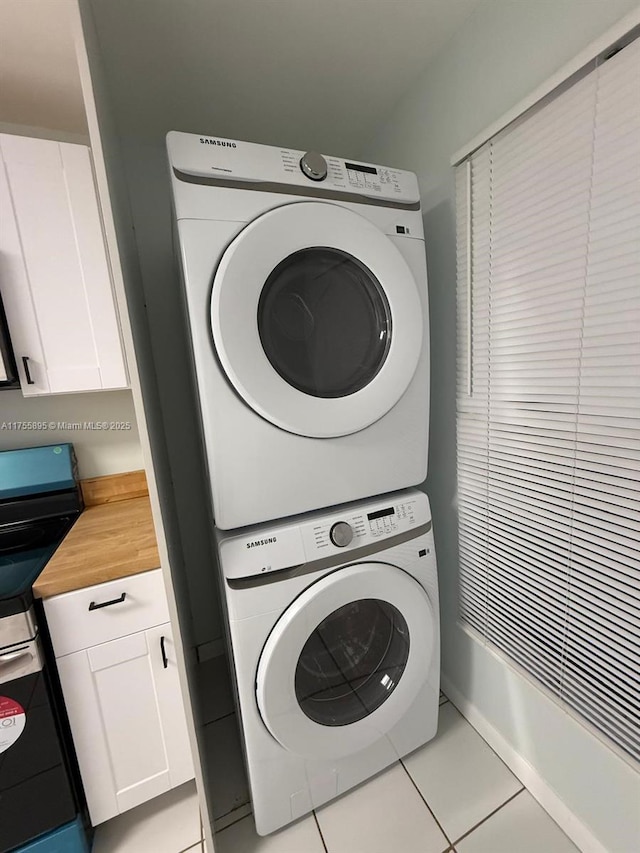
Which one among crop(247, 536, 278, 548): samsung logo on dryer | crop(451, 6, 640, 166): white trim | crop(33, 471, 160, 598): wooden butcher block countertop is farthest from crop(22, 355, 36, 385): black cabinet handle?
crop(451, 6, 640, 166): white trim

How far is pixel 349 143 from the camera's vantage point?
165cm

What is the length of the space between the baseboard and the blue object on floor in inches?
51.0

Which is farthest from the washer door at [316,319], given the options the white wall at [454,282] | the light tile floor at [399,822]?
the light tile floor at [399,822]

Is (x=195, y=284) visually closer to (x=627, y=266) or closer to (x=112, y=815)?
(x=627, y=266)

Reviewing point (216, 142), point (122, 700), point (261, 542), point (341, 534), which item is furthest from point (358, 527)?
point (216, 142)

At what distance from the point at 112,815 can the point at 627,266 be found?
6.47ft

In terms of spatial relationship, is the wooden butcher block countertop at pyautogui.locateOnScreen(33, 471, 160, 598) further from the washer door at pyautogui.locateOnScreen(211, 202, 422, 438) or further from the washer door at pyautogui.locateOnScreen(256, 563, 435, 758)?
the washer door at pyautogui.locateOnScreen(211, 202, 422, 438)

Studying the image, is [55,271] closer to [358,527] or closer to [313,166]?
[313,166]

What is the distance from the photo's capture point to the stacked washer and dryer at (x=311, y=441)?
2.81 feet

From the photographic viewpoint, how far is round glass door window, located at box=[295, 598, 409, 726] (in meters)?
1.06

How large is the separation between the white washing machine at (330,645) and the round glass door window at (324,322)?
1.32ft

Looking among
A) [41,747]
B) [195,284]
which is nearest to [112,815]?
[41,747]

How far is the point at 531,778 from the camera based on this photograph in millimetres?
1163

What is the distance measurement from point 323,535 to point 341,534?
52 millimetres
